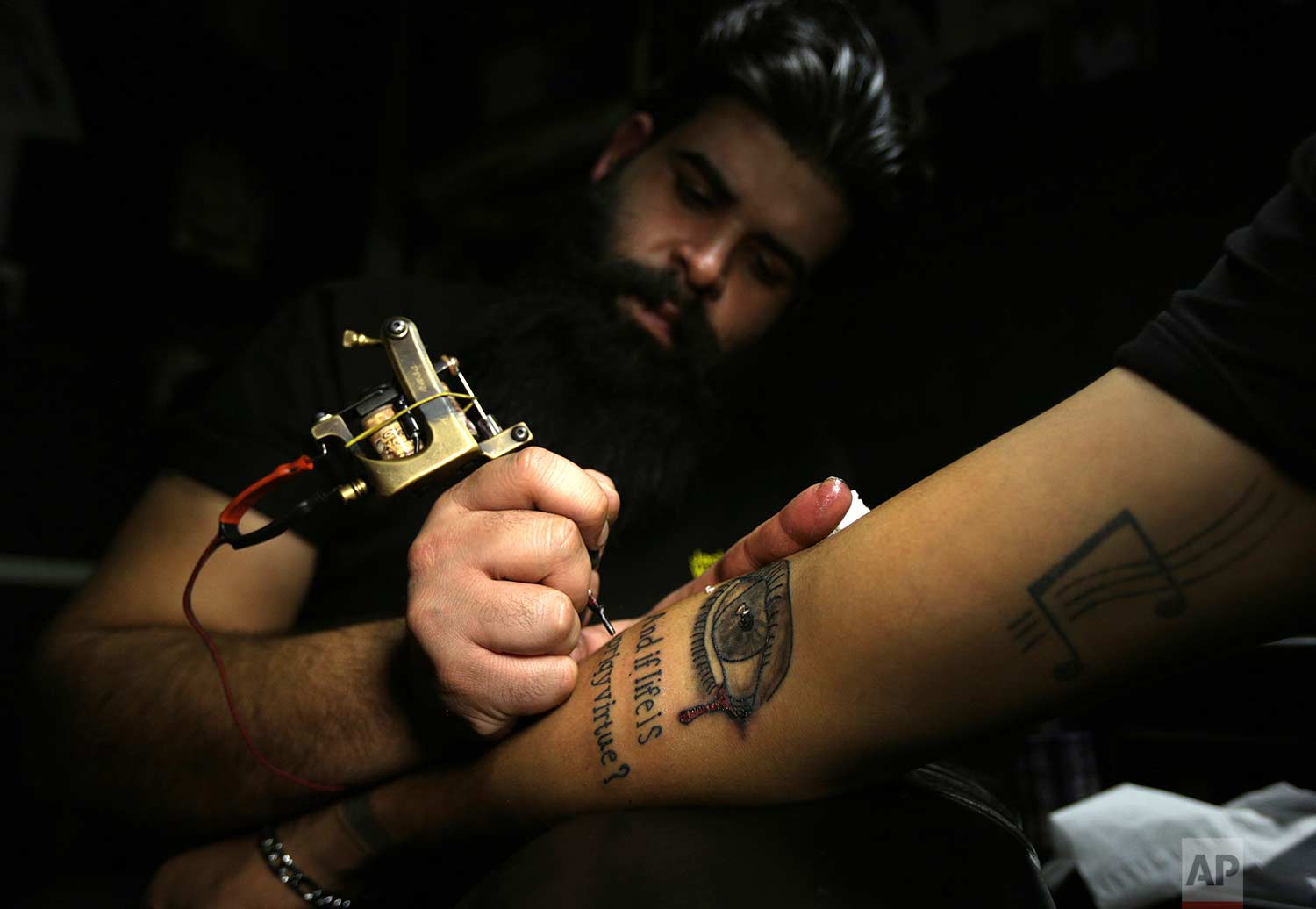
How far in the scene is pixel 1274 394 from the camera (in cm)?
45

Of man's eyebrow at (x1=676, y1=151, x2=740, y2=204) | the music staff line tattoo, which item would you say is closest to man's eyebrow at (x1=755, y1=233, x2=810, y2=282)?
man's eyebrow at (x1=676, y1=151, x2=740, y2=204)

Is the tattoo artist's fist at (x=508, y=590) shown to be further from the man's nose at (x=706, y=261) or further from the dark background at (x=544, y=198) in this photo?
the dark background at (x=544, y=198)

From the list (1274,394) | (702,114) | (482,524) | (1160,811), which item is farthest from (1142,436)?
(702,114)

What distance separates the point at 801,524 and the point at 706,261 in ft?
3.09

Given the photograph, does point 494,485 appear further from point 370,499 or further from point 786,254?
point 786,254

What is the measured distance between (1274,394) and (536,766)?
650 millimetres

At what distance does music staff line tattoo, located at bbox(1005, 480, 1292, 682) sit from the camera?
48 cm

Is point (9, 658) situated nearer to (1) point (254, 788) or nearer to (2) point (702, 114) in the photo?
(1) point (254, 788)

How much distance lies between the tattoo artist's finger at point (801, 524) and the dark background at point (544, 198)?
997 millimetres

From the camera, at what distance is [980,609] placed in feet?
1.78

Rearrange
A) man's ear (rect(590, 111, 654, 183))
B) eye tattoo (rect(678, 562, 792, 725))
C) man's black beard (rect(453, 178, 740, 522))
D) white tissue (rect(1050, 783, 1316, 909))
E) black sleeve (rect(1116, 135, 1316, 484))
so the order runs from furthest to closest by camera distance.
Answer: man's ear (rect(590, 111, 654, 183)) → man's black beard (rect(453, 178, 740, 522)) → white tissue (rect(1050, 783, 1316, 909)) → eye tattoo (rect(678, 562, 792, 725)) → black sleeve (rect(1116, 135, 1316, 484))

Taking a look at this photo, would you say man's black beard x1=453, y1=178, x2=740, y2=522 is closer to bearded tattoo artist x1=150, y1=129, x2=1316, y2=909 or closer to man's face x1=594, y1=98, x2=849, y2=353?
man's face x1=594, y1=98, x2=849, y2=353

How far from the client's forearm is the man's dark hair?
1331 millimetres

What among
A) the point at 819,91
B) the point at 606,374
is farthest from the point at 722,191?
the point at 606,374
